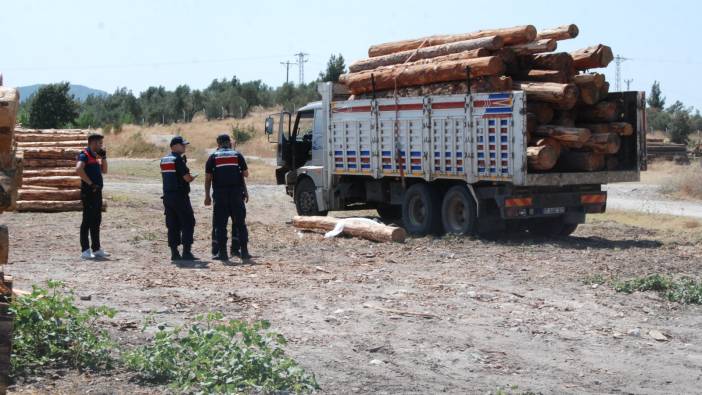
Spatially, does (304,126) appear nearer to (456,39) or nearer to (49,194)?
(456,39)

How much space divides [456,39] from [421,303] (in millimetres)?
7600

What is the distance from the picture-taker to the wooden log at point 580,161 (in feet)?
50.3

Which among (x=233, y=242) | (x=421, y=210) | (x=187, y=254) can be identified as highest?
(x=421, y=210)

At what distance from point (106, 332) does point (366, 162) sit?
1063cm

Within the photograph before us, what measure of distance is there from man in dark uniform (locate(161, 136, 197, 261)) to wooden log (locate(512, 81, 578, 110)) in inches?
201

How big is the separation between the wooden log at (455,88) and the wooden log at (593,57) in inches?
47.4

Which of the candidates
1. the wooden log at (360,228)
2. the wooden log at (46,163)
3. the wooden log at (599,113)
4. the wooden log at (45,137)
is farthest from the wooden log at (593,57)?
the wooden log at (45,137)

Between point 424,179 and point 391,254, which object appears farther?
point 424,179

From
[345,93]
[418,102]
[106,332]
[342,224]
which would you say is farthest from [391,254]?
[106,332]

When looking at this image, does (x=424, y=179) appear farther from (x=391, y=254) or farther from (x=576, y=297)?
(x=576, y=297)

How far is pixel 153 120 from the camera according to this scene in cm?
7800

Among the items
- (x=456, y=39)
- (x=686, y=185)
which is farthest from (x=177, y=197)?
(x=686, y=185)

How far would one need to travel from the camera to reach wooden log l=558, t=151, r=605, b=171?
15.3 metres

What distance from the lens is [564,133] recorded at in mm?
14703
